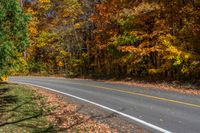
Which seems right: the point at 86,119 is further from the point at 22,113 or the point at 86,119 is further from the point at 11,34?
the point at 11,34

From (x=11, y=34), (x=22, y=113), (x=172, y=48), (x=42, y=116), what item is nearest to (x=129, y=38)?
(x=172, y=48)

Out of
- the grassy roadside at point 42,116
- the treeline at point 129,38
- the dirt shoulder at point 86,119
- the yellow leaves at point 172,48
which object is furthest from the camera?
the treeline at point 129,38

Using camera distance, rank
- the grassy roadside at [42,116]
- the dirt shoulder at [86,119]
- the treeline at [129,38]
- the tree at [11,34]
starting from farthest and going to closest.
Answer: the treeline at [129,38] < the tree at [11,34] < the grassy roadside at [42,116] < the dirt shoulder at [86,119]

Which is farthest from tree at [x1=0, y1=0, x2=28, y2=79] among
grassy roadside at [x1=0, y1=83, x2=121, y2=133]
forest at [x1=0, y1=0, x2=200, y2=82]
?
grassy roadside at [x1=0, y1=83, x2=121, y2=133]

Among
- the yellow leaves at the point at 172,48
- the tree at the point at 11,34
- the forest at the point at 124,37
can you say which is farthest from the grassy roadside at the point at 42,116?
the yellow leaves at the point at 172,48

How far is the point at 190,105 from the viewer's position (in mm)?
14742

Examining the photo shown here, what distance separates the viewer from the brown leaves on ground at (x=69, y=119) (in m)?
11.6

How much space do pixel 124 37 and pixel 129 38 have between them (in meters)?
0.68

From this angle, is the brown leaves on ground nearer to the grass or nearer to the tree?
the grass

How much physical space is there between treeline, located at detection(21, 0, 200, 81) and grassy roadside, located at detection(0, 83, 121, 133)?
897 centimetres

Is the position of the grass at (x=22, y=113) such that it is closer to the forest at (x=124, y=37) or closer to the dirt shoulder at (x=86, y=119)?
the dirt shoulder at (x=86, y=119)

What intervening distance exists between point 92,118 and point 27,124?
2.36m

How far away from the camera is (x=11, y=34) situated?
19.4 meters

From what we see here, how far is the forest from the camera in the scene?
19641 millimetres
